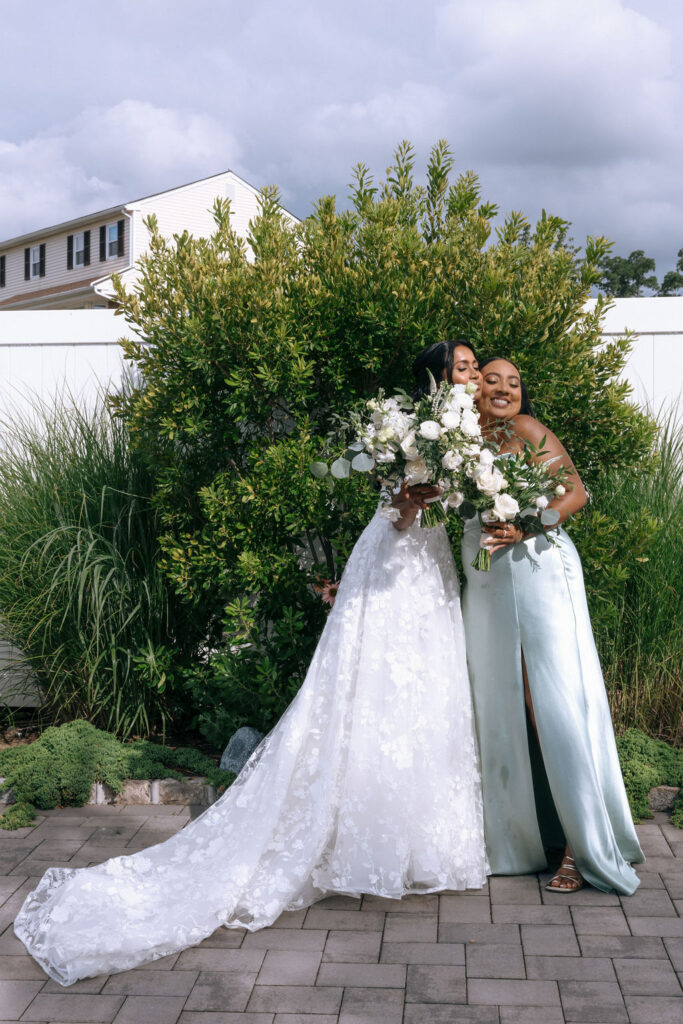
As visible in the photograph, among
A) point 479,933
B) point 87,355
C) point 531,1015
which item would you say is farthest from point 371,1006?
point 87,355

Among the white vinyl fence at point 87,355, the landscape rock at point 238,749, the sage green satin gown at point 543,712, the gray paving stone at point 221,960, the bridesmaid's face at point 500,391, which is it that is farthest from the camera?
the white vinyl fence at point 87,355

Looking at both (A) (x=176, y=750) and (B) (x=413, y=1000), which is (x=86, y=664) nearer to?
(A) (x=176, y=750)

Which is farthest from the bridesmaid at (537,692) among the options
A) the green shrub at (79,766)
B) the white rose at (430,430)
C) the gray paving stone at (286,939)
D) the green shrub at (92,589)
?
the green shrub at (92,589)

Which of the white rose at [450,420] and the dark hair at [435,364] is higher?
the dark hair at [435,364]

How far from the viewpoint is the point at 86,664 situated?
4.73 metres

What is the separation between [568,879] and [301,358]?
2603 millimetres

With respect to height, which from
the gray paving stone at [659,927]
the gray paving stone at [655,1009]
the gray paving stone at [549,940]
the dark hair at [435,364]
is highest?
the dark hair at [435,364]

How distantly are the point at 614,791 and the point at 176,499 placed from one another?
2.64 meters

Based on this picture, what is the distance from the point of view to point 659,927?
3152 millimetres

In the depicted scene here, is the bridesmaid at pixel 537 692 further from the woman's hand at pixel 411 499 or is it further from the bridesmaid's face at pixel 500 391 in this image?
the woman's hand at pixel 411 499

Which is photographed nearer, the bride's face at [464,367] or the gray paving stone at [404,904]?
the gray paving stone at [404,904]

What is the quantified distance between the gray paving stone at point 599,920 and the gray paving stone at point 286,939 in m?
0.72

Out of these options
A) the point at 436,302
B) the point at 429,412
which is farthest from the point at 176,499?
the point at 429,412

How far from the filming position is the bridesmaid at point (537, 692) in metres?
3.44
